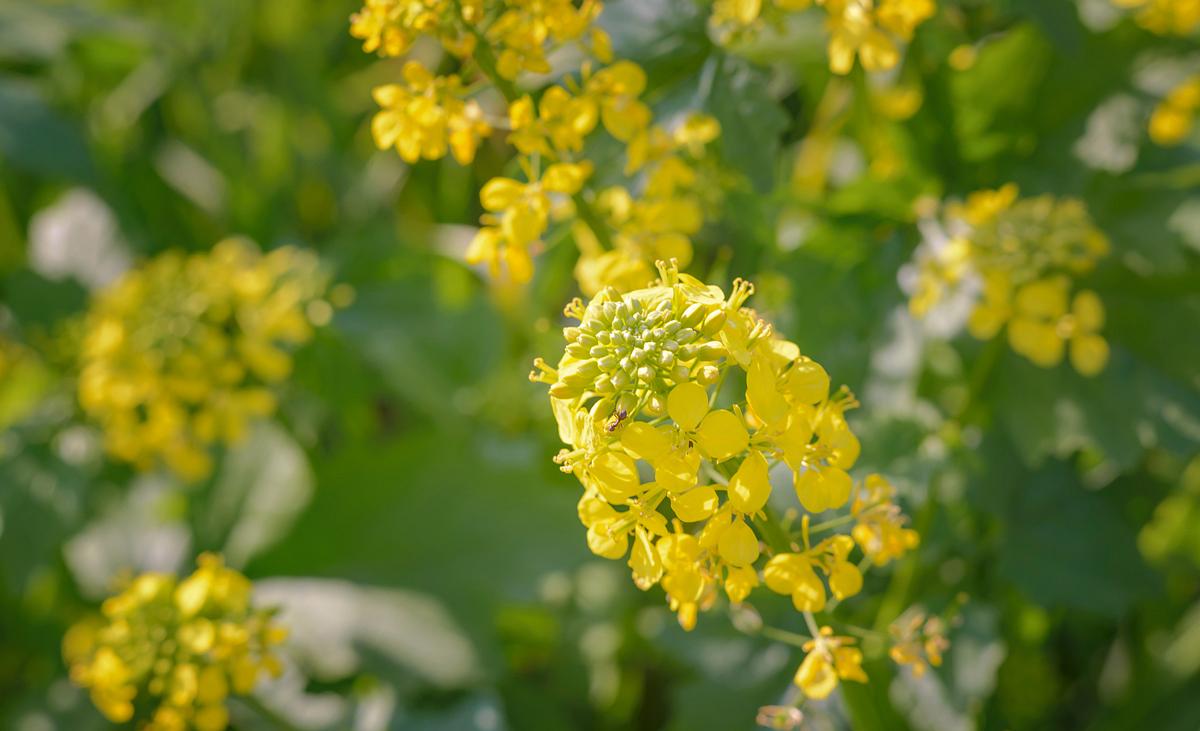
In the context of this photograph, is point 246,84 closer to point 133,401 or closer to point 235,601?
point 133,401

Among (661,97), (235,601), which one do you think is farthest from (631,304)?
(235,601)

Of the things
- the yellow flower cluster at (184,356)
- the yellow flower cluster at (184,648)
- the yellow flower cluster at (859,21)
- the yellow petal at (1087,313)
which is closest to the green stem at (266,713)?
the yellow flower cluster at (184,648)

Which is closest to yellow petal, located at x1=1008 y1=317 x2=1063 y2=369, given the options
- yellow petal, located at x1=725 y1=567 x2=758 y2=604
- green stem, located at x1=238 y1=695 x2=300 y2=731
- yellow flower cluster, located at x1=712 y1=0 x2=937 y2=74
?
yellow flower cluster, located at x1=712 y1=0 x2=937 y2=74

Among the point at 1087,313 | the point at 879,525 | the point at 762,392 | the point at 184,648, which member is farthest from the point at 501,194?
the point at 1087,313

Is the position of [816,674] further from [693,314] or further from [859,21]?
[859,21]

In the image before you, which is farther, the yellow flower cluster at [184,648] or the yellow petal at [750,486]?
the yellow flower cluster at [184,648]

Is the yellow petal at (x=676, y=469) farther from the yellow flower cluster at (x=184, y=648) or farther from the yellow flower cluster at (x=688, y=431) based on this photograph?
the yellow flower cluster at (x=184, y=648)
